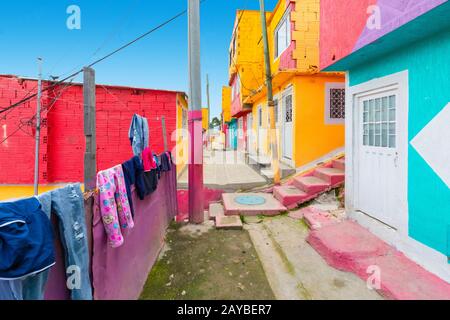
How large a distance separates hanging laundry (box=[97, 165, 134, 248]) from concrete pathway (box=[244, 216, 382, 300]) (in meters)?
2.01

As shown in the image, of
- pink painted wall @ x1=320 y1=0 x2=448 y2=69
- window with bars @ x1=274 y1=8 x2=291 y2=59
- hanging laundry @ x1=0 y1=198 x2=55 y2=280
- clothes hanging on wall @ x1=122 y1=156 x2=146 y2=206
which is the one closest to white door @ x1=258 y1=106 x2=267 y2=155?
window with bars @ x1=274 y1=8 x2=291 y2=59

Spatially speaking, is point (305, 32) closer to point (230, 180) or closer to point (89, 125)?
point (230, 180)

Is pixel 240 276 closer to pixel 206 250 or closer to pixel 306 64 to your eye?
pixel 206 250

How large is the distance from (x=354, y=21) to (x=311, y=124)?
3.94 meters

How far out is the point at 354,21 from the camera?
4094 mm

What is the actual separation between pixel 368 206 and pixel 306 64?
16.7 ft

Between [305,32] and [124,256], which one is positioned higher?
[305,32]

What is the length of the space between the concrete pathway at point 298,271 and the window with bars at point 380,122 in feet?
6.98

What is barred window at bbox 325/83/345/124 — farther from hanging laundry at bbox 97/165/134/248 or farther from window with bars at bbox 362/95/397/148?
hanging laundry at bbox 97/165/134/248

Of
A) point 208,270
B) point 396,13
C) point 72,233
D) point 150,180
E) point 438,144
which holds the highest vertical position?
point 396,13

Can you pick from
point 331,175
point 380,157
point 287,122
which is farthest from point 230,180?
point 380,157

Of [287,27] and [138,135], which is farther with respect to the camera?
[287,27]

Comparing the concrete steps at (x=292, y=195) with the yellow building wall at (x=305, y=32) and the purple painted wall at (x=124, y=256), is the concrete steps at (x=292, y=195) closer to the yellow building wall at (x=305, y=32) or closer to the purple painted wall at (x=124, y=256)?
the purple painted wall at (x=124, y=256)

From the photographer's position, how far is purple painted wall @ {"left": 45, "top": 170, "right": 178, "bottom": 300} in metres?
1.78
